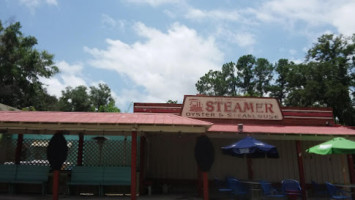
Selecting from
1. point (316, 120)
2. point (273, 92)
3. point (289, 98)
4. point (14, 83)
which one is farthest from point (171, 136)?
point (273, 92)

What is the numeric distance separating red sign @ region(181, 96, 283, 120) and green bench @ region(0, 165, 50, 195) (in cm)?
580

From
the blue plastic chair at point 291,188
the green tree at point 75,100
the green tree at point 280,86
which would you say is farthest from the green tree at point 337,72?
the green tree at point 75,100

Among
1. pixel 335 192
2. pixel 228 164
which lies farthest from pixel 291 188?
pixel 228 164

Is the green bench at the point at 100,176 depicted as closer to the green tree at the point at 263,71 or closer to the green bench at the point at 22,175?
the green bench at the point at 22,175

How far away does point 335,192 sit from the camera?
28.3 ft

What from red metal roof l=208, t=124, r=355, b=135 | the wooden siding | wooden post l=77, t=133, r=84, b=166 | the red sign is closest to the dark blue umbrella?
red metal roof l=208, t=124, r=355, b=135

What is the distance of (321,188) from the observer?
1120 cm

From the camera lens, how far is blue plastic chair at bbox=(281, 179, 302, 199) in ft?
28.7

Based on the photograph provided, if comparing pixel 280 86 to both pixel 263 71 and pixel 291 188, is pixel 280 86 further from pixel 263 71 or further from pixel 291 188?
pixel 291 188

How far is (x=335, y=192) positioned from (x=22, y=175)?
10641 mm

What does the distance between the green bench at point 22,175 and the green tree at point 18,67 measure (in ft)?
71.0

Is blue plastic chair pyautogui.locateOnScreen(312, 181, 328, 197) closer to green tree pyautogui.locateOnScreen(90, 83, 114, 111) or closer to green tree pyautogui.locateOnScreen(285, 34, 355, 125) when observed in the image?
green tree pyautogui.locateOnScreen(285, 34, 355, 125)

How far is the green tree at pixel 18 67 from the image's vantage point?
2806 cm

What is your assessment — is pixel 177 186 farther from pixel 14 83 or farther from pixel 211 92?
pixel 211 92
